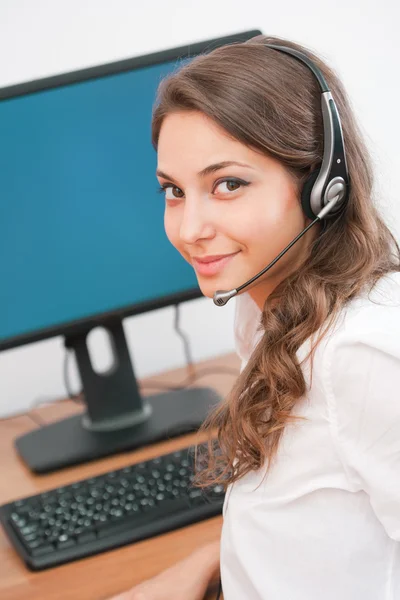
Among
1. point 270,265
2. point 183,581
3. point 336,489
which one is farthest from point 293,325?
point 183,581

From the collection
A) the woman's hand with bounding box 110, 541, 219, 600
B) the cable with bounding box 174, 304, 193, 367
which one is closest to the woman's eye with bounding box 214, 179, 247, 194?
the woman's hand with bounding box 110, 541, 219, 600

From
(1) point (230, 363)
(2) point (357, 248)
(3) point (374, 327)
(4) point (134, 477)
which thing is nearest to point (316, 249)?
(2) point (357, 248)

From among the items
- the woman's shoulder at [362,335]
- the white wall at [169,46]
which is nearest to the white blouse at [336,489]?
the woman's shoulder at [362,335]

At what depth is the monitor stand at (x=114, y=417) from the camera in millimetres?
1375

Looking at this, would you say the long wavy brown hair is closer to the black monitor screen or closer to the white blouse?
the white blouse

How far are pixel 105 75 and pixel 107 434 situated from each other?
0.56 metres

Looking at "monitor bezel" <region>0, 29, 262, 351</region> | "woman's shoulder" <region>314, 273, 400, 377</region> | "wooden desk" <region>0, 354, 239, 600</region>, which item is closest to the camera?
"woman's shoulder" <region>314, 273, 400, 377</region>

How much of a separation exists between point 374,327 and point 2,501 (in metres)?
0.68

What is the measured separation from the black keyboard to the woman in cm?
19

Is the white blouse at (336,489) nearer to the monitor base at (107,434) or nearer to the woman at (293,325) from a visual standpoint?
the woman at (293,325)

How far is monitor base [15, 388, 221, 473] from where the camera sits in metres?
1.34

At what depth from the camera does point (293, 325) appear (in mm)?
925

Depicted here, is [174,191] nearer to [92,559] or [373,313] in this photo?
[373,313]

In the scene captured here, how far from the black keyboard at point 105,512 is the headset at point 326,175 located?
370mm
